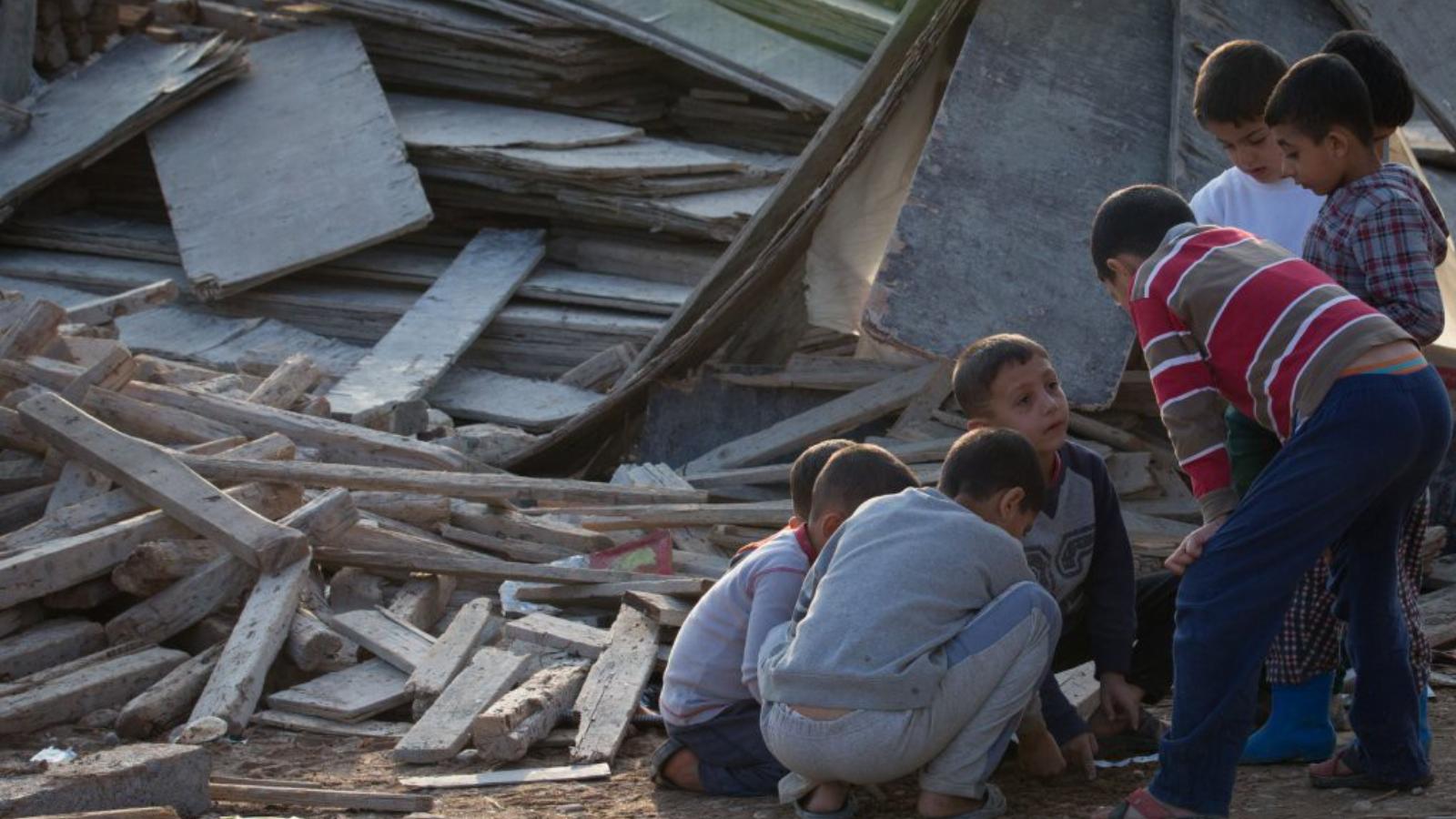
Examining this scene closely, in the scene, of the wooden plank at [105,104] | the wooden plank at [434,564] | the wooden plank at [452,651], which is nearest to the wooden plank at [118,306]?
the wooden plank at [105,104]

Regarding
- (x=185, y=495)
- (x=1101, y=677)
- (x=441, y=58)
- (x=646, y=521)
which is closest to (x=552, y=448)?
(x=646, y=521)

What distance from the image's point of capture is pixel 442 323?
9.77 metres

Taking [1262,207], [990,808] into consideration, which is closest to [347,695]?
[990,808]

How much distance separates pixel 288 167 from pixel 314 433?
4.06m

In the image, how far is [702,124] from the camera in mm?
11578

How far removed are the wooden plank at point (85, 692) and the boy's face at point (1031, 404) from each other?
2783 mm

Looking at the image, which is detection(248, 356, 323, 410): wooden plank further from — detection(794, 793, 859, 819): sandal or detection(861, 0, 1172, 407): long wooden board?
detection(794, 793, 859, 819): sandal

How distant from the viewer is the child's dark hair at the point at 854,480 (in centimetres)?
430

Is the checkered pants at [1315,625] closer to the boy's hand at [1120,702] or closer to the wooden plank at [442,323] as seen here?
the boy's hand at [1120,702]

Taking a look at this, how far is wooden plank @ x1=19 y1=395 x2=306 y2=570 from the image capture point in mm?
5699

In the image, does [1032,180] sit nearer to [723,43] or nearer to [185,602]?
[185,602]

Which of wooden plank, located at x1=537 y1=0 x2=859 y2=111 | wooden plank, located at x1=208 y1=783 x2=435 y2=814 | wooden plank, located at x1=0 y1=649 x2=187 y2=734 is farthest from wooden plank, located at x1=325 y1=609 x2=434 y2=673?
wooden plank, located at x1=537 y1=0 x2=859 y2=111

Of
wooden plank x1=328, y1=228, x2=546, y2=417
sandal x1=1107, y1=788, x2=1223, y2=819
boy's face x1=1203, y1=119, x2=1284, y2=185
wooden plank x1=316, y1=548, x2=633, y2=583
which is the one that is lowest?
wooden plank x1=328, y1=228, x2=546, y2=417

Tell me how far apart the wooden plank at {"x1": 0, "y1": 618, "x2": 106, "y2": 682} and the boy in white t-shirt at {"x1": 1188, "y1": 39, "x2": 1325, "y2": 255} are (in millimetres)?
3695
